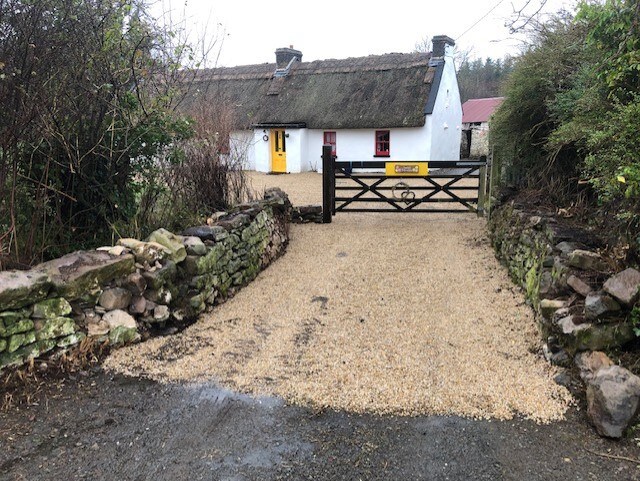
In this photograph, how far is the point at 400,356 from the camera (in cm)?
441

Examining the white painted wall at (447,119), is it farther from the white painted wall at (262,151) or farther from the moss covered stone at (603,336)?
the moss covered stone at (603,336)

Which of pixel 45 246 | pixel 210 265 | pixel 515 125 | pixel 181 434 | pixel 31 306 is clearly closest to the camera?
pixel 181 434

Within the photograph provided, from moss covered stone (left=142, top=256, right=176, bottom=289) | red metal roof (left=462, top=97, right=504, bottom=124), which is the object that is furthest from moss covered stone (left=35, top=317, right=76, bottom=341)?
red metal roof (left=462, top=97, right=504, bottom=124)

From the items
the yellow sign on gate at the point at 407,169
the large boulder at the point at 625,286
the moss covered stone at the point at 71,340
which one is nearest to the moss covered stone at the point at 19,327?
the moss covered stone at the point at 71,340

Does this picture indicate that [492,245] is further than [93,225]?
Yes

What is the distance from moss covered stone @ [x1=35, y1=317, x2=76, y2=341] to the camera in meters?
3.80

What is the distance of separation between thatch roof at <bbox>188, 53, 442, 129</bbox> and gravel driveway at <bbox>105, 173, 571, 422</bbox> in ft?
43.8

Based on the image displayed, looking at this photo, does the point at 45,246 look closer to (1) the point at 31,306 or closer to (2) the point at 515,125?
(1) the point at 31,306

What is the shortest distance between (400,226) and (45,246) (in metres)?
6.82

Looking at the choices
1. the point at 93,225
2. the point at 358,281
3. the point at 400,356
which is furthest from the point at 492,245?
the point at 93,225

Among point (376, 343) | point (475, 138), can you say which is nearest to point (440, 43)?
point (475, 138)

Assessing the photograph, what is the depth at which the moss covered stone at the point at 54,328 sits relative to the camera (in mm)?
3803

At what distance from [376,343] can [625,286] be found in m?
2.07

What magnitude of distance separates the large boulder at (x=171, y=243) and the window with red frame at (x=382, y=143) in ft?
53.8
